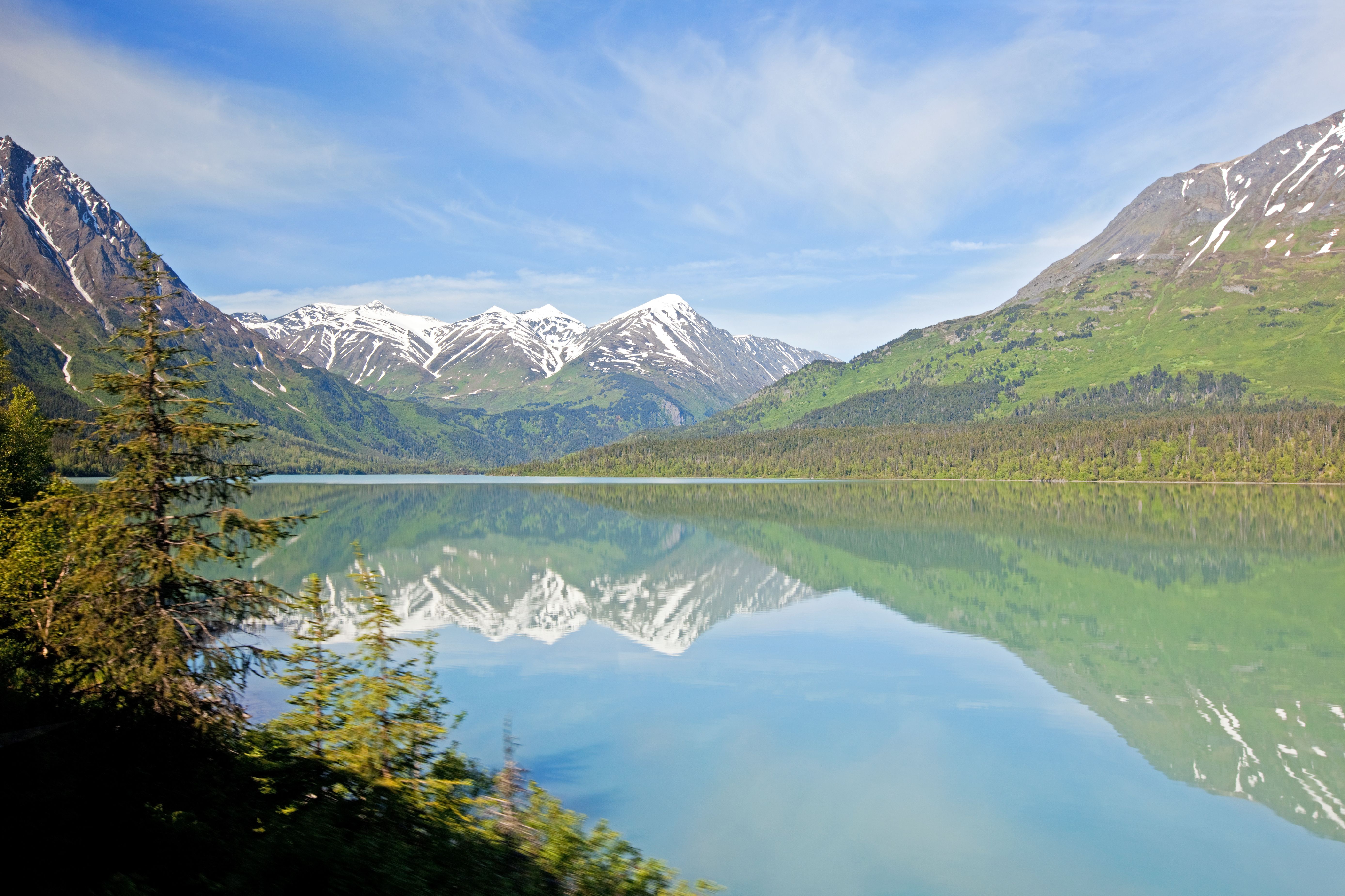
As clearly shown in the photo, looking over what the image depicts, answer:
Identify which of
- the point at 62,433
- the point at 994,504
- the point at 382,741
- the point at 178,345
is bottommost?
the point at 994,504

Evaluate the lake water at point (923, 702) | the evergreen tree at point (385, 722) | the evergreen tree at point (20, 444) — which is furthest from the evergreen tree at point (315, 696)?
the evergreen tree at point (20, 444)

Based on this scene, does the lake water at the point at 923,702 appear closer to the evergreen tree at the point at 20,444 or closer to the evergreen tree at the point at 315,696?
the evergreen tree at the point at 315,696

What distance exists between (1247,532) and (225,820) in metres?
84.5

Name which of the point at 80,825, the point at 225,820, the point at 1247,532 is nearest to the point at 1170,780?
the point at 225,820

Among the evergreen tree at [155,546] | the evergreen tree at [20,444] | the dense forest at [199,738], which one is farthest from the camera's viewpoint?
the evergreen tree at [20,444]

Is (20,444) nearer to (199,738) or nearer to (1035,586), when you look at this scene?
(199,738)

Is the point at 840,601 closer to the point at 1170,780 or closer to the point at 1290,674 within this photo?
the point at 1290,674

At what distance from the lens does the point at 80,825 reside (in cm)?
889

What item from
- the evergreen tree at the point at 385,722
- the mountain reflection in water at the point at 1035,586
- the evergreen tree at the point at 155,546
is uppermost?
the evergreen tree at the point at 155,546

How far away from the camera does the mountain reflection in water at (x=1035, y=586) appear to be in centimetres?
2256

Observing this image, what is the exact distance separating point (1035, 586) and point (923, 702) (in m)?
24.9

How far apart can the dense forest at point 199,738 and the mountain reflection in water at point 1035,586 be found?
17.2m

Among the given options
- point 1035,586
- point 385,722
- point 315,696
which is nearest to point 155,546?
point 315,696

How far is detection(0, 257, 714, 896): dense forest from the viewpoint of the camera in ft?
29.4
